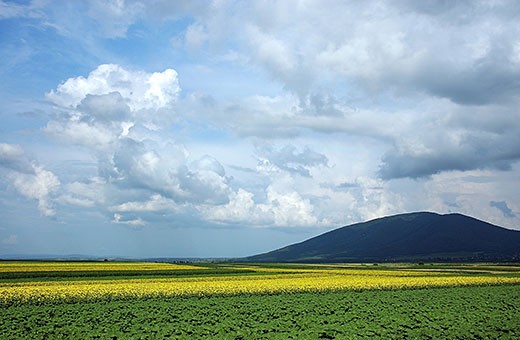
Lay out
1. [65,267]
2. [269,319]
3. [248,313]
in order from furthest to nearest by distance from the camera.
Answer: [65,267] < [248,313] < [269,319]

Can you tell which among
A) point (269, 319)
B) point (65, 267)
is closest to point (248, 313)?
point (269, 319)

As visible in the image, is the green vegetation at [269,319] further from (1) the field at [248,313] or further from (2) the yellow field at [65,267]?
(2) the yellow field at [65,267]

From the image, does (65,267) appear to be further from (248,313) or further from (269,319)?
(269,319)

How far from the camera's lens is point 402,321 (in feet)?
94.0

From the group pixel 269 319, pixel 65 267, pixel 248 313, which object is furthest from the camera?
pixel 65 267

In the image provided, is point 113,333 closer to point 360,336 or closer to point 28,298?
point 360,336

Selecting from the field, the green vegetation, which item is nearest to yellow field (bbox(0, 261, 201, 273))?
the field

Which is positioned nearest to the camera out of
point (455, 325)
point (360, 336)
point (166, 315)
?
point (360, 336)

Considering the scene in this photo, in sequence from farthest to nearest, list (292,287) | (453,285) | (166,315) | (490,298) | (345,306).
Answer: (453,285), (292,287), (490,298), (345,306), (166,315)

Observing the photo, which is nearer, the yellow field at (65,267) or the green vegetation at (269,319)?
the green vegetation at (269,319)

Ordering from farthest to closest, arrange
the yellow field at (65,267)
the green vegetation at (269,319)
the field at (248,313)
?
the yellow field at (65,267), the field at (248,313), the green vegetation at (269,319)

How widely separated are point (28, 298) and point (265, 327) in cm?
2223

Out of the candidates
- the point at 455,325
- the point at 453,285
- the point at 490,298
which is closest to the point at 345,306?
the point at 455,325

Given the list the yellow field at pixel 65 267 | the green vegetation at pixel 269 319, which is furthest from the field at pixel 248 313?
the yellow field at pixel 65 267
